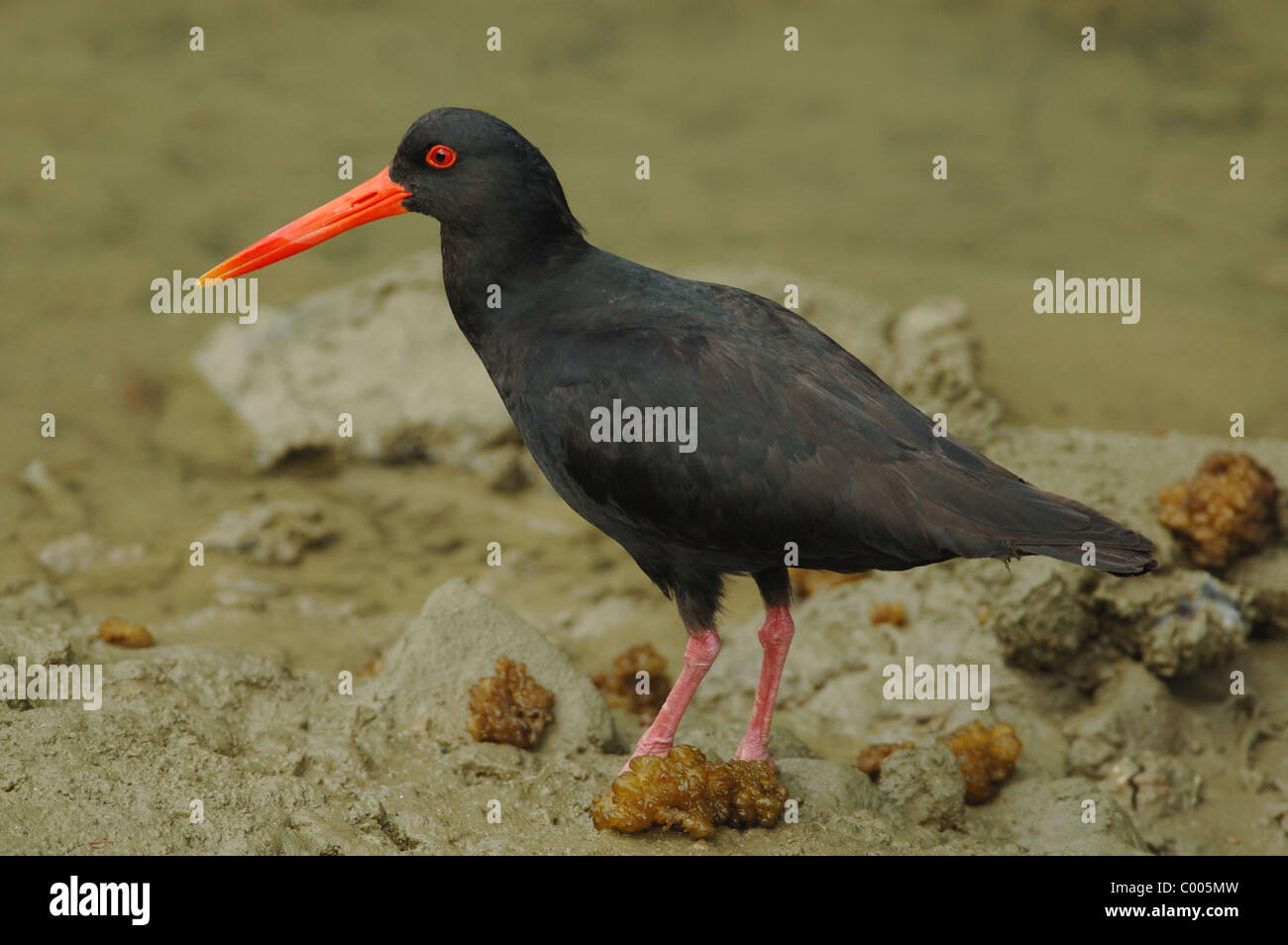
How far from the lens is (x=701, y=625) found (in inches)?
198

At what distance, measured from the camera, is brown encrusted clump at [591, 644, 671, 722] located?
19.8 ft

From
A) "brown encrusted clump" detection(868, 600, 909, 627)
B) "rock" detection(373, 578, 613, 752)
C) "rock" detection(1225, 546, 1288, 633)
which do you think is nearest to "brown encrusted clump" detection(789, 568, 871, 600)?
"brown encrusted clump" detection(868, 600, 909, 627)

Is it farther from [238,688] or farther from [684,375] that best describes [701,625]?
[238,688]

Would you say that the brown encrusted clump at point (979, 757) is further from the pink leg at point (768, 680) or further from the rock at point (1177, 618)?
the rock at point (1177, 618)

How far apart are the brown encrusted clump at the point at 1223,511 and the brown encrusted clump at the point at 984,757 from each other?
1.46m

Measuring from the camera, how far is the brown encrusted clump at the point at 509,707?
501 cm

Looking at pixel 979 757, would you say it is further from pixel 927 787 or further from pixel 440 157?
pixel 440 157

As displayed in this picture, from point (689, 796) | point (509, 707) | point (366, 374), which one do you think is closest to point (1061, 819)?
point (689, 796)

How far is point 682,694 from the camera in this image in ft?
16.7

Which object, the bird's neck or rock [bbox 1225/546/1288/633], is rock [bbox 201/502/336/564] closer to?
the bird's neck

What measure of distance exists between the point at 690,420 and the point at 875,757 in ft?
5.67

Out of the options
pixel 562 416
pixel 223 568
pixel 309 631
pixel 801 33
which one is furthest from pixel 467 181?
pixel 801 33

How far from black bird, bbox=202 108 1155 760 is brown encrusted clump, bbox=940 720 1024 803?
823 millimetres

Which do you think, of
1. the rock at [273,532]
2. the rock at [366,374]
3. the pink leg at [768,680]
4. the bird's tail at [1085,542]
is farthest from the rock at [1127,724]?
the rock at [273,532]
